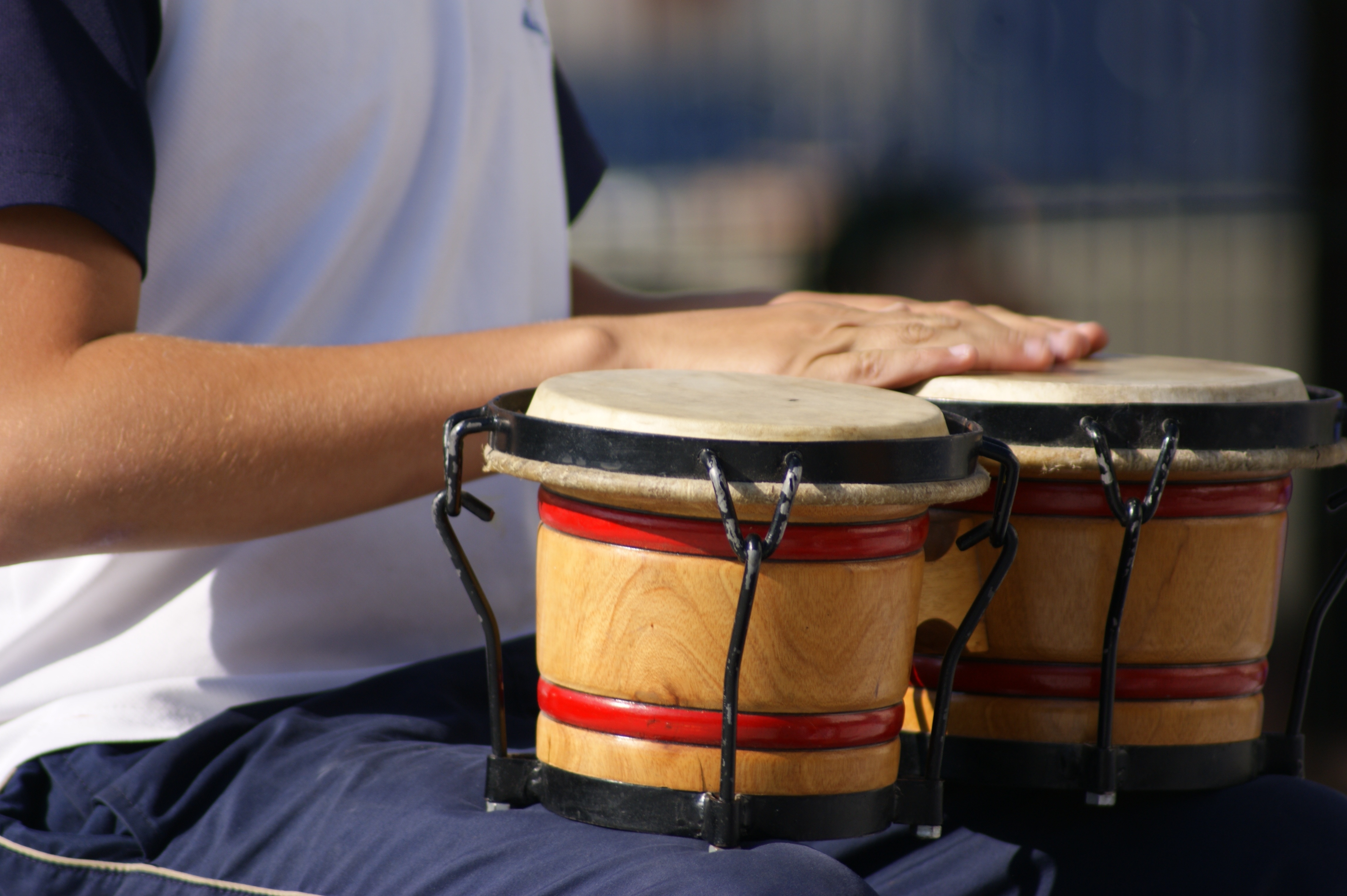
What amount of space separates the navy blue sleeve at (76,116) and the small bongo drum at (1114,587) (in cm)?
72

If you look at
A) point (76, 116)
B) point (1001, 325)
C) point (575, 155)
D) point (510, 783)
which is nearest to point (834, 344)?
point (1001, 325)

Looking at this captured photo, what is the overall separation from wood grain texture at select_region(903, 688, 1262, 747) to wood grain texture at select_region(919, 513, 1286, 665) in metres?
0.04

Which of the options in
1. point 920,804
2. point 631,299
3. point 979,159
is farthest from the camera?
point 979,159

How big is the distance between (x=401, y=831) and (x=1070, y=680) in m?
0.58

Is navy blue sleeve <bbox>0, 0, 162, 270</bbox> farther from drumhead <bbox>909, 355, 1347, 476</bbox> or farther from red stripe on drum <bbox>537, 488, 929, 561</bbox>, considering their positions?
drumhead <bbox>909, 355, 1347, 476</bbox>

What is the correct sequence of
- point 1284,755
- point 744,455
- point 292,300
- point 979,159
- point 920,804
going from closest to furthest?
point 744,455 < point 920,804 < point 1284,755 < point 292,300 < point 979,159

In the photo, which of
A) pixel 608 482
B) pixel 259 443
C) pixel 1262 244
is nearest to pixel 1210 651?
pixel 608 482

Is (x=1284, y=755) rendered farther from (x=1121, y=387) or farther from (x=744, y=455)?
(x=744, y=455)

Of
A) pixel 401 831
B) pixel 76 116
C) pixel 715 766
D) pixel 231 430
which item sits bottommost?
pixel 401 831

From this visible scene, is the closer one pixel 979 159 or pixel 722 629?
pixel 722 629

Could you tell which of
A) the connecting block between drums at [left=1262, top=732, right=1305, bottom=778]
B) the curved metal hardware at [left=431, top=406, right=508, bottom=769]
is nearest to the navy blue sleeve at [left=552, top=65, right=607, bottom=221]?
the curved metal hardware at [left=431, top=406, right=508, bottom=769]

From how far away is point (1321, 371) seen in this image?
10.0 feet

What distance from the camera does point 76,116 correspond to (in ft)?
3.38

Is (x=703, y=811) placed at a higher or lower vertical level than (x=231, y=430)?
lower
